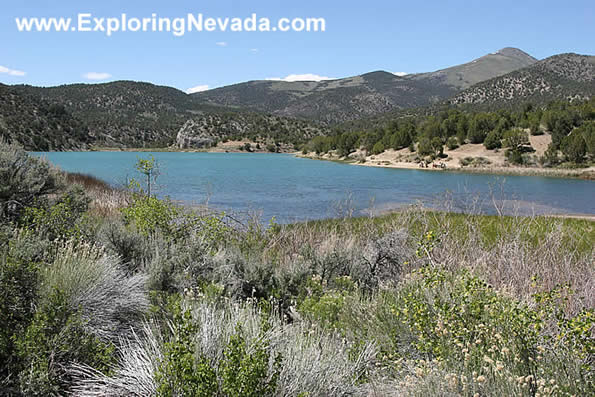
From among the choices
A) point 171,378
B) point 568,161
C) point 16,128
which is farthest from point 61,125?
A: point 171,378

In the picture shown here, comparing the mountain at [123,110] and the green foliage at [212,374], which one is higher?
the mountain at [123,110]

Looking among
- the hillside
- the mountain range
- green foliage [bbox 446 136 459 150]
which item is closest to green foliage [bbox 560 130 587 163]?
green foliage [bbox 446 136 459 150]

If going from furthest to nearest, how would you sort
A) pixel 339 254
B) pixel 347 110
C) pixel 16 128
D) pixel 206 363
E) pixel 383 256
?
pixel 347 110 < pixel 16 128 < pixel 383 256 < pixel 339 254 < pixel 206 363

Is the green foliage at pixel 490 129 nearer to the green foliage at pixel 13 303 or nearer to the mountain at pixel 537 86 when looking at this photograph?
the mountain at pixel 537 86

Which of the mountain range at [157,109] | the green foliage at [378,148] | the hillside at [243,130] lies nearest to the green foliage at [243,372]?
the green foliage at [378,148]

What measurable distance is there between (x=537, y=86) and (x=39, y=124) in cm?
9800

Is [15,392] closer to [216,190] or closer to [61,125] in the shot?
[216,190]

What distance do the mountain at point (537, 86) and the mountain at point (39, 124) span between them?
82.1 metres

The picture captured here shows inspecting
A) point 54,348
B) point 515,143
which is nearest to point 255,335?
point 54,348

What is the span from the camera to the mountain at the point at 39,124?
74.8m

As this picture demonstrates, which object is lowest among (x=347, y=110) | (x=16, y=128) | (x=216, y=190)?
(x=216, y=190)

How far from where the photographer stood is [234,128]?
118750 millimetres

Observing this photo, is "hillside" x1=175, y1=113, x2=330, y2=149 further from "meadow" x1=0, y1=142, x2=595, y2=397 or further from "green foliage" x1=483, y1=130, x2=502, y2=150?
"meadow" x1=0, y1=142, x2=595, y2=397

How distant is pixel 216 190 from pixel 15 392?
83.5ft
